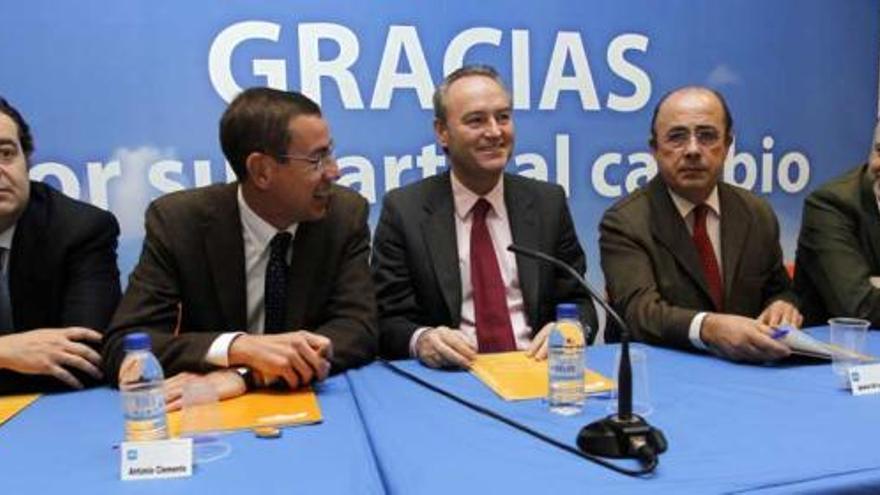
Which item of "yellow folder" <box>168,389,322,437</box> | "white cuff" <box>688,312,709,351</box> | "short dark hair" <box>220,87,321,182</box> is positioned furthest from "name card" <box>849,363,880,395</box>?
"short dark hair" <box>220,87,321,182</box>

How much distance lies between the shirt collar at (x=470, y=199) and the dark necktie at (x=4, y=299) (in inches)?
54.2

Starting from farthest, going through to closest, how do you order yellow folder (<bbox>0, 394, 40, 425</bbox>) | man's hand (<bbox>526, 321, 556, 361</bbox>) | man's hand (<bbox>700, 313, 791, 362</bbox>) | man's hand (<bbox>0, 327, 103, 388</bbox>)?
man's hand (<bbox>526, 321, 556, 361</bbox>) → man's hand (<bbox>700, 313, 791, 362</bbox>) → man's hand (<bbox>0, 327, 103, 388</bbox>) → yellow folder (<bbox>0, 394, 40, 425</bbox>)

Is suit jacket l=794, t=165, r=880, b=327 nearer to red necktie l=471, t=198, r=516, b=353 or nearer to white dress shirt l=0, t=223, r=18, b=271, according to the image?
red necktie l=471, t=198, r=516, b=353

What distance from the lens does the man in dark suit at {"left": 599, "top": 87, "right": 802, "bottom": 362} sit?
2395 mm

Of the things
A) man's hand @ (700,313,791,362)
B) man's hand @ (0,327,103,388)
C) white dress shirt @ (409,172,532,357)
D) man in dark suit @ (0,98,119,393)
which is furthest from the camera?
white dress shirt @ (409,172,532,357)

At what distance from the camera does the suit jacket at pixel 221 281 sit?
76.9 inches

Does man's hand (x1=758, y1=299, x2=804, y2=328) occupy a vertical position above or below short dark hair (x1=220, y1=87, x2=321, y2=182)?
below

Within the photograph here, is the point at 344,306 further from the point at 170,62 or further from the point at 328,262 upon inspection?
the point at 170,62

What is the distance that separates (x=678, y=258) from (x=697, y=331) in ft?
1.40

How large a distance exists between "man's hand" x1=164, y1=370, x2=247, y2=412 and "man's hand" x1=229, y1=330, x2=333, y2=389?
1.7 inches

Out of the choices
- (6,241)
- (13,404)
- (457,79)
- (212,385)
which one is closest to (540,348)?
(212,385)

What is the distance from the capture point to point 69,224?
7.01ft

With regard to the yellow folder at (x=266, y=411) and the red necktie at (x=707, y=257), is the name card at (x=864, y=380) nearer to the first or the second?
the red necktie at (x=707, y=257)

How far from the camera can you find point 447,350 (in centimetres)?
189
